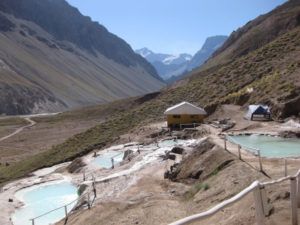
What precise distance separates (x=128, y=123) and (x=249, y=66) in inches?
950

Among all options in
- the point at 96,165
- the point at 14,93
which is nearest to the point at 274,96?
the point at 96,165

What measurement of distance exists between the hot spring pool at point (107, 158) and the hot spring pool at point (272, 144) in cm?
1189

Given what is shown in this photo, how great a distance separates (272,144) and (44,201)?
61.3 ft

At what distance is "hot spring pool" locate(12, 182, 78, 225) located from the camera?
74.0 feet

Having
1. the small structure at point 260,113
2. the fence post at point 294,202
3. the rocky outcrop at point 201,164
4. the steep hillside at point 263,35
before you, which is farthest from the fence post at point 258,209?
the steep hillside at point 263,35

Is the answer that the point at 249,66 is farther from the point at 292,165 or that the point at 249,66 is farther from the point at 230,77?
the point at 292,165

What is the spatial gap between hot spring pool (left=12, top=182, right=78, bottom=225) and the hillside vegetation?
14.1m

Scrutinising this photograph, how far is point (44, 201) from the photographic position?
85.6ft

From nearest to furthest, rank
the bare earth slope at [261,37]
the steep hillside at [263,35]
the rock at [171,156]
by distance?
the rock at [171,156], the steep hillside at [263,35], the bare earth slope at [261,37]

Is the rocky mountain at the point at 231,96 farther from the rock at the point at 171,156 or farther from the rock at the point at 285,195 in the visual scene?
the rock at the point at 285,195

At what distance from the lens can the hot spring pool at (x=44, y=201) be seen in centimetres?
2255

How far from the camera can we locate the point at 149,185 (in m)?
17.5

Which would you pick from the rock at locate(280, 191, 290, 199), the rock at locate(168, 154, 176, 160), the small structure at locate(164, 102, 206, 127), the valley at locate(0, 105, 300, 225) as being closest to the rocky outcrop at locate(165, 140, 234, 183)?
the valley at locate(0, 105, 300, 225)

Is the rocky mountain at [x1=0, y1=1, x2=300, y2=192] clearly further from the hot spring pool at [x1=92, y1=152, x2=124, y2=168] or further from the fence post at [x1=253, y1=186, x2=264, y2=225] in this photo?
the fence post at [x1=253, y1=186, x2=264, y2=225]
